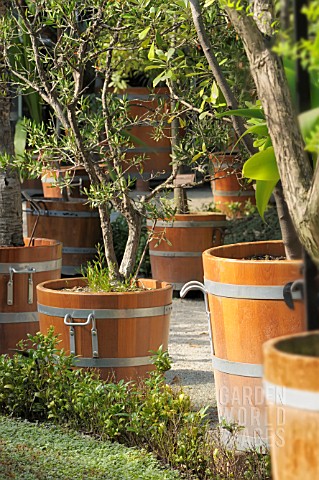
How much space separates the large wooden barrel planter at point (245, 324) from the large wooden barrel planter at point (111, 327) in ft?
1.93

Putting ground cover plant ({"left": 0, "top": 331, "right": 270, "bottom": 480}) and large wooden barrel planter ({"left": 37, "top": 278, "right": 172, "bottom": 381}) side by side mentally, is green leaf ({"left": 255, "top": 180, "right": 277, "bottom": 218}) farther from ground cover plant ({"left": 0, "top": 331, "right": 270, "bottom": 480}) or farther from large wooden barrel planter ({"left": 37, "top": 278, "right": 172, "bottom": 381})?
large wooden barrel planter ({"left": 37, "top": 278, "right": 172, "bottom": 381})

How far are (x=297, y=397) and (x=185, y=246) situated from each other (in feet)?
21.9

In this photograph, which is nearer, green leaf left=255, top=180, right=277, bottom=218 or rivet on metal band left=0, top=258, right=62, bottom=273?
green leaf left=255, top=180, right=277, bottom=218

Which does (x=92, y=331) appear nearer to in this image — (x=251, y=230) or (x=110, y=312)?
(x=110, y=312)

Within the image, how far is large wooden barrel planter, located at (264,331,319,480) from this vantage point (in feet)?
3.50

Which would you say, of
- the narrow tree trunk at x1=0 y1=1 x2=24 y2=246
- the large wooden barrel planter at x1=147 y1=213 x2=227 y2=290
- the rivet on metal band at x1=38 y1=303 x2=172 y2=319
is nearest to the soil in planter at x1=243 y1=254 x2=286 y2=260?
the rivet on metal band at x1=38 y1=303 x2=172 y2=319

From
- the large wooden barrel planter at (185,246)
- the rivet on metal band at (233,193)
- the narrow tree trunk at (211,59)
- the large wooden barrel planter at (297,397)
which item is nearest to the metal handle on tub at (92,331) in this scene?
the narrow tree trunk at (211,59)

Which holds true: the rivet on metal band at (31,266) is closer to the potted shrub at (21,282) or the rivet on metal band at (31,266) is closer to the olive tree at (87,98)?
the potted shrub at (21,282)

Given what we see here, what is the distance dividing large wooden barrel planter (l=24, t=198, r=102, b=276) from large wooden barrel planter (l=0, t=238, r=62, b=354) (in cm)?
312

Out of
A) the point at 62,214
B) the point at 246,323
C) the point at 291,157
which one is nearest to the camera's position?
the point at 291,157

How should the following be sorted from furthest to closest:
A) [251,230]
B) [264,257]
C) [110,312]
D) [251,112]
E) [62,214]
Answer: [251,230] < [62,214] < [110,312] < [264,257] < [251,112]

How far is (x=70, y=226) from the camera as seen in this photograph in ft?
27.2

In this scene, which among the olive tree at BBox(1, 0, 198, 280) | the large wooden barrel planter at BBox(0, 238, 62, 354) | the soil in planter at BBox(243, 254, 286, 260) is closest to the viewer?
the soil in planter at BBox(243, 254, 286, 260)

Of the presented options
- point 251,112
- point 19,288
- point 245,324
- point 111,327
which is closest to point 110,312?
point 111,327
